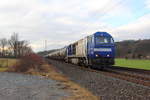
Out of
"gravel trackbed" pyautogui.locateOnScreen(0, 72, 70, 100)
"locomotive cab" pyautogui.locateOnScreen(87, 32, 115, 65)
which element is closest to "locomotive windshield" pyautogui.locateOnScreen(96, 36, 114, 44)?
"locomotive cab" pyautogui.locateOnScreen(87, 32, 115, 65)

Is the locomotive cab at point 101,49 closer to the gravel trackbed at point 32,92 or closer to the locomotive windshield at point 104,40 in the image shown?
the locomotive windshield at point 104,40

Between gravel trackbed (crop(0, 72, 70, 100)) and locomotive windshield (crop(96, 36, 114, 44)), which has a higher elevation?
locomotive windshield (crop(96, 36, 114, 44))

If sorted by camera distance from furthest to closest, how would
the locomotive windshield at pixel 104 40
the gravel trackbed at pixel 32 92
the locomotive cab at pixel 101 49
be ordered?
the locomotive windshield at pixel 104 40
the locomotive cab at pixel 101 49
the gravel trackbed at pixel 32 92

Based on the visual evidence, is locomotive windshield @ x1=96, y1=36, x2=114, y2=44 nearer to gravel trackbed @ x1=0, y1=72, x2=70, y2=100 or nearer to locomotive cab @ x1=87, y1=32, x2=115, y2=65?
locomotive cab @ x1=87, y1=32, x2=115, y2=65

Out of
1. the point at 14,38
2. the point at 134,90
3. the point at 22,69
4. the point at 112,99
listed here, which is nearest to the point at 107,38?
the point at 22,69

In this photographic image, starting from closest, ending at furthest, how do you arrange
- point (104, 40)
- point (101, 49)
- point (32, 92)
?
1. point (32, 92)
2. point (101, 49)
3. point (104, 40)

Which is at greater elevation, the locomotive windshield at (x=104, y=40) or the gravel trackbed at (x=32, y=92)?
the locomotive windshield at (x=104, y=40)

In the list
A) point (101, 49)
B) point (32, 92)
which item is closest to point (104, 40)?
point (101, 49)

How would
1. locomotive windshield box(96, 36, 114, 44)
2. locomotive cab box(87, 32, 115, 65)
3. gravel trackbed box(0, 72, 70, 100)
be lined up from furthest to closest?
1. locomotive windshield box(96, 36, 114, 44)
2. locomotive cab box(87, 32, 115, 65)
3. gravel trackbed box(0, 72, 70, 100)

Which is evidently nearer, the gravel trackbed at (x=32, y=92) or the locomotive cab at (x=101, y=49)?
the gravel trackbed at (x=32, y=92)

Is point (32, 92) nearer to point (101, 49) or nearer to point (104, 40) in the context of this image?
point (101, 49)

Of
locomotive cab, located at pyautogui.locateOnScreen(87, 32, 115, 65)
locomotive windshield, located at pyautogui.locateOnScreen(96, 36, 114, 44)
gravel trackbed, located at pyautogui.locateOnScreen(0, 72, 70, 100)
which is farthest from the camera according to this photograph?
locomotive windshield, located at pyautogui.locateOnScreen(96, 36, 114, 44)

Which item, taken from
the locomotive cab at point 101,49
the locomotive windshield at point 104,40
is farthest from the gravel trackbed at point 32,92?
the locomotive windshield at point 104,40

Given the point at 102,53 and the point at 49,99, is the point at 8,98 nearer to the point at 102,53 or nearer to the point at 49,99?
the point at 49,99
